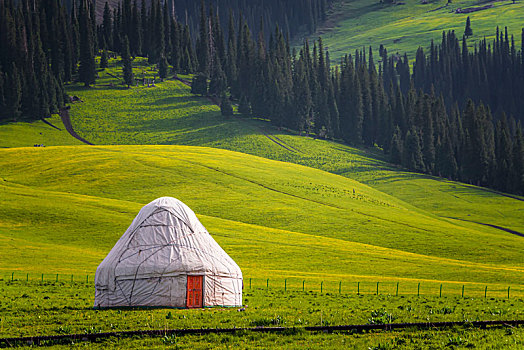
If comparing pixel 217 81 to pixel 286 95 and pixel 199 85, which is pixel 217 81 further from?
pixel 286 95

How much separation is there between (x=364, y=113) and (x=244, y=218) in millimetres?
105959

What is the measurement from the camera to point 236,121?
539 ft

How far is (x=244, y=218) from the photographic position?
251ft

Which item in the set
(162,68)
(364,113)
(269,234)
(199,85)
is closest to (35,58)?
(162,68)

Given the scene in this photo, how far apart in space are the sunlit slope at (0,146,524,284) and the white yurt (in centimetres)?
1852

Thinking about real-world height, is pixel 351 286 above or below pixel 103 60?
below

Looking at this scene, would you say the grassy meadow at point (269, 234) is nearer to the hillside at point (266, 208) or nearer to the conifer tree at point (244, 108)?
the hillside at point (266, 208)

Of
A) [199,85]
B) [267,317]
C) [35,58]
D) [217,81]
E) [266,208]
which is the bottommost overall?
[266,208]

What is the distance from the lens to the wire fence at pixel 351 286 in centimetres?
4259

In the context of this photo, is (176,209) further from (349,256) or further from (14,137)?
(14,137)

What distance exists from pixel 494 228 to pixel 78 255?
224 ft

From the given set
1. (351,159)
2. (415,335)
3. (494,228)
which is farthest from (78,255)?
(351,159)

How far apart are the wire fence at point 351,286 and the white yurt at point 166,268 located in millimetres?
10040

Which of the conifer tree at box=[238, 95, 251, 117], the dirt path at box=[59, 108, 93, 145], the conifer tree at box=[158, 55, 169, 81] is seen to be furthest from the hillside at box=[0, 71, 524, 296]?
the conifer tree at box=[158, 55, 169, 81]
